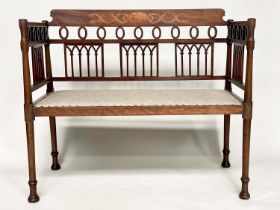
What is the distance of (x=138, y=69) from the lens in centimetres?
332

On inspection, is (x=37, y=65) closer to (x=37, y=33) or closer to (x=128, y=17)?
(x=37, y=33)

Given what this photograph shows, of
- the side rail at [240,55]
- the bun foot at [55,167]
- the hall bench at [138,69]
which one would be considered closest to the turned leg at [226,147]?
the hall bench at [138,69]

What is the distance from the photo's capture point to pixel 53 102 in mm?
2553

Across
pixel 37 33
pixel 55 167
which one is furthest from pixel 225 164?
pixel 37 33

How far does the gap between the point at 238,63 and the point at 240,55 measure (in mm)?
75

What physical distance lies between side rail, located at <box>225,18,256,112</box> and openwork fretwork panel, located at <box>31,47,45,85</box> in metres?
1.09

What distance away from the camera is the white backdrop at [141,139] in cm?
288

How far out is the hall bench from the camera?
2520 mm

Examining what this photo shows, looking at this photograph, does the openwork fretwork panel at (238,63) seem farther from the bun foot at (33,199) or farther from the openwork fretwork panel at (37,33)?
the bun foot at (33,199)

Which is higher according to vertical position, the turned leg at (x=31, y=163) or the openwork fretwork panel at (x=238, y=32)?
the openwork fretwork panel at (x=238, y=32)

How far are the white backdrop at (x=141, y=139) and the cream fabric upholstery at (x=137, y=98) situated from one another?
497 mm

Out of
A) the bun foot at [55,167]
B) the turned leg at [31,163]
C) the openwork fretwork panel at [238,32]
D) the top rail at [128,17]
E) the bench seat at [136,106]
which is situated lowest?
the bun foot at [55,167]

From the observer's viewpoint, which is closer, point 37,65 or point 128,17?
point 37,65

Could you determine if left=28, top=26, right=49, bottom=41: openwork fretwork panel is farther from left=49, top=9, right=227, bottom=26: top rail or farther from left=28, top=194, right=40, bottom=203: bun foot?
left=28, top=194, right=40, bottom=203: bun foot
